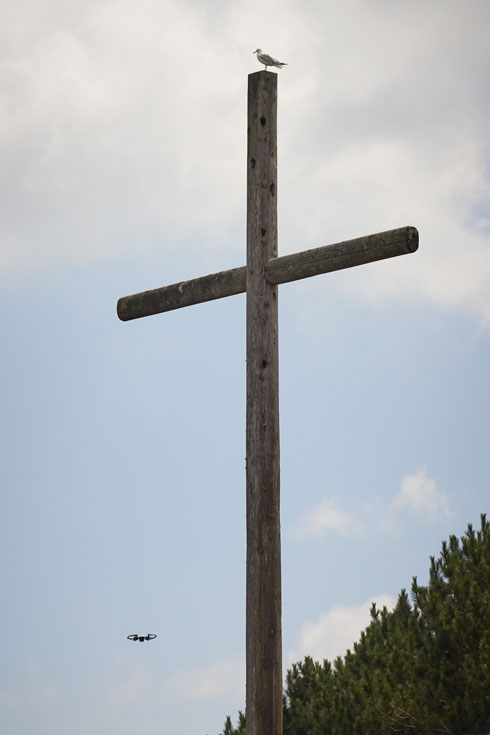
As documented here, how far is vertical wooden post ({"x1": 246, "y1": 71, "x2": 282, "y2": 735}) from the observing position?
6555mm

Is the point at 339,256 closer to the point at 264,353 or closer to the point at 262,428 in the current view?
the point at 264,353

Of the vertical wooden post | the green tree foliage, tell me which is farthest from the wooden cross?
the green tree foliage

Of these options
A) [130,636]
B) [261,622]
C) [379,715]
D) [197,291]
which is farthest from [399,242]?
[130,636]

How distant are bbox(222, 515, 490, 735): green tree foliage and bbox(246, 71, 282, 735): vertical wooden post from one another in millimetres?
2124

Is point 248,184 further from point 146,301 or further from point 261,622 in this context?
point 261,622

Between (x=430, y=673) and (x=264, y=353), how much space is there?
3.68m

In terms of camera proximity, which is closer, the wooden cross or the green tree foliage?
the wooden cross

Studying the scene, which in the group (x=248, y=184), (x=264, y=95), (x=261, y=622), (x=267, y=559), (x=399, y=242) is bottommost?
(x=261, y=622)

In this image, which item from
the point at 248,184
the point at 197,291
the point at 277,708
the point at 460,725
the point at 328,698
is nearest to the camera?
the point at 277,708

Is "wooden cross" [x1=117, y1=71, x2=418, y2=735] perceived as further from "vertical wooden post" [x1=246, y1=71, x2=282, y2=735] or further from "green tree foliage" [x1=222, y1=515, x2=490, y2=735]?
"green tree foliage" [x1=222, y1=515, x2=490, y2=735]

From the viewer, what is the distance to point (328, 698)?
29.9 feet

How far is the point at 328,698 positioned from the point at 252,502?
3.37 m

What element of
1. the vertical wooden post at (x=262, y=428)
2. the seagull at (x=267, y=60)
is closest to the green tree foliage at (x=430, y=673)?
the vertical wooden post at (x=262, y=428)

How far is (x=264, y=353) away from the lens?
6855 millimetres
